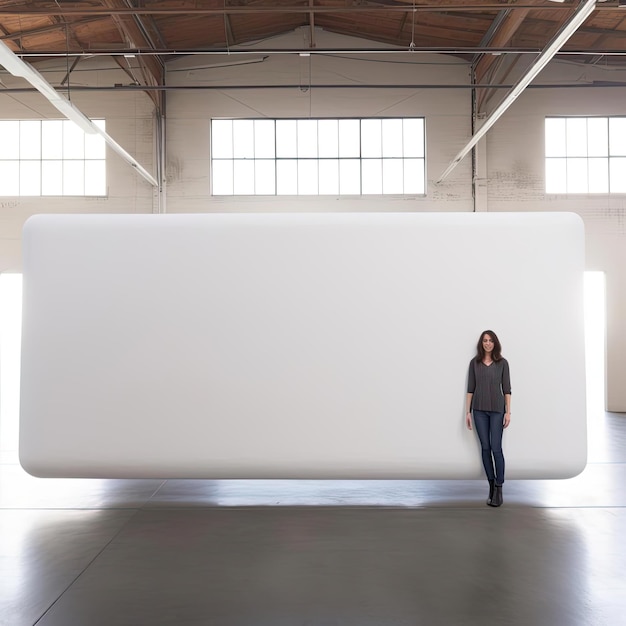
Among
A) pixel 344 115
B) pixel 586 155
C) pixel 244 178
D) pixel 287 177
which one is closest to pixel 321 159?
pixel 287 177

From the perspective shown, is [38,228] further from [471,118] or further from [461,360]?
[471,118]

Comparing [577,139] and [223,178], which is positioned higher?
[577,139]

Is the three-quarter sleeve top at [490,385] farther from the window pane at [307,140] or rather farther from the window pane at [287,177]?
the window pane at [307,140]

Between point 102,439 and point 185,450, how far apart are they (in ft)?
2.57

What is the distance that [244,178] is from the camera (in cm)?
1219

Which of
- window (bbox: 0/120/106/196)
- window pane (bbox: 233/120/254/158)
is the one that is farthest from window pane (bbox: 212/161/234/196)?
window (bbox: 0/120/106/196)

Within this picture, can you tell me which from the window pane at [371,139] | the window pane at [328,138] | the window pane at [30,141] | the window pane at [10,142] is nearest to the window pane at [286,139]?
the window pane at [328,138]

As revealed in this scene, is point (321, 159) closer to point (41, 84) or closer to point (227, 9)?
point (227, 9)

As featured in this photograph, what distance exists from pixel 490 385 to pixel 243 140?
859cm

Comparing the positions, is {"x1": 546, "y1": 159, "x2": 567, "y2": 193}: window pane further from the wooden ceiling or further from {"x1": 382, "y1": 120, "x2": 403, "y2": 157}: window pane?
{"x1": 382, "y1": 120, "x2": 403, "y2": 157}: window pane

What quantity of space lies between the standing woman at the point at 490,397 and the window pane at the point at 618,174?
27.5 feet

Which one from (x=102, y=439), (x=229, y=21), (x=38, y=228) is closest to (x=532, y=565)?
(x=102, y=439)

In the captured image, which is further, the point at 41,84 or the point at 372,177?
the point at 372,177

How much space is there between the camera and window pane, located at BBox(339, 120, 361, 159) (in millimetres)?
12188
